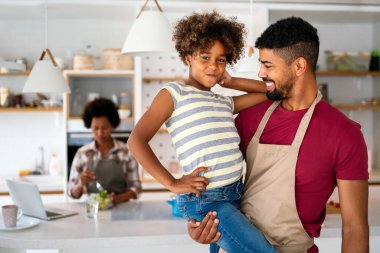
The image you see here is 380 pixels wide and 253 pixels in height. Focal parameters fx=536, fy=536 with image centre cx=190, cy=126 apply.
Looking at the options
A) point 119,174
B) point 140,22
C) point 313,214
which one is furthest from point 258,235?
point 119,174

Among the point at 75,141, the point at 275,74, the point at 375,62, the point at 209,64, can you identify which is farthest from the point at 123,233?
the point at 375,62

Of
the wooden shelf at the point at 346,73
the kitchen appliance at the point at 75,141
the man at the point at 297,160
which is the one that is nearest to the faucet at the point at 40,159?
the kitchen appliance at the point at 75,141

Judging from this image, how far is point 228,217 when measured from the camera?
179cm

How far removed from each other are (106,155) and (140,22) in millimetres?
1454

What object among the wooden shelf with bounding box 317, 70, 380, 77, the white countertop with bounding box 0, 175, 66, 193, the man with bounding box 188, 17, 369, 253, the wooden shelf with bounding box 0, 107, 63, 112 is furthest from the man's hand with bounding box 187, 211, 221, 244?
the wooden shelf with bounding box 317, 70, 380, 77

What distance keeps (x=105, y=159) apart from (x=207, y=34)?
85.1 inches

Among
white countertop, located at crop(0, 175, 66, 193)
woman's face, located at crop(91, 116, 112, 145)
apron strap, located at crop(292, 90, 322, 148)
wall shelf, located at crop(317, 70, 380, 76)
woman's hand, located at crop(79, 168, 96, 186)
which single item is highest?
wall shelf, located at crop(317, 70, 380, 76)

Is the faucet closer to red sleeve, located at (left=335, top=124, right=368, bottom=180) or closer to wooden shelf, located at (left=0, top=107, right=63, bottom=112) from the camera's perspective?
wooden shelf, located at (left=0, top=107, right=63, bottom=112)

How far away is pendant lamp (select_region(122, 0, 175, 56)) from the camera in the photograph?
2637 millimetres

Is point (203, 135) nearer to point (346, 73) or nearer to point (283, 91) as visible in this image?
point (283, 91)

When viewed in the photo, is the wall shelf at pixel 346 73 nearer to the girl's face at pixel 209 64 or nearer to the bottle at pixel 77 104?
the bottle at pixel 77 104

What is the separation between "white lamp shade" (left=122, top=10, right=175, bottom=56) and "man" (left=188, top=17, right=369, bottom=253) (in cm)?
83

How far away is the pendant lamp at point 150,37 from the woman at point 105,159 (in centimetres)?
124

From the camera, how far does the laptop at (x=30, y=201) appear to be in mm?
3004
